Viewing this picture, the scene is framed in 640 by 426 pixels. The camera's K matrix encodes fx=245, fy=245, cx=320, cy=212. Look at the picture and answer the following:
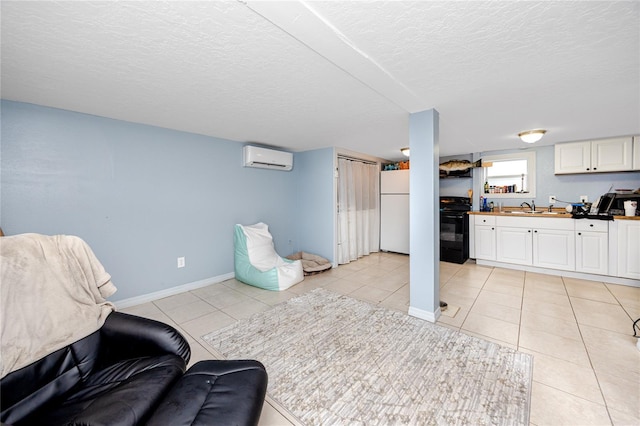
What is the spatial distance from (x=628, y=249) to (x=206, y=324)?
5281 millimetres

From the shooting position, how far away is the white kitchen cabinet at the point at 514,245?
3891 millimetres

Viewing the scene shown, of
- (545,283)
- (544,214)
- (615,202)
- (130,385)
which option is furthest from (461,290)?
(130,385)

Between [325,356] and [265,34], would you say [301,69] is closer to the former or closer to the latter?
[265,34]

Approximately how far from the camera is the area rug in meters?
1.44

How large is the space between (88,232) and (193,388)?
2.40 m

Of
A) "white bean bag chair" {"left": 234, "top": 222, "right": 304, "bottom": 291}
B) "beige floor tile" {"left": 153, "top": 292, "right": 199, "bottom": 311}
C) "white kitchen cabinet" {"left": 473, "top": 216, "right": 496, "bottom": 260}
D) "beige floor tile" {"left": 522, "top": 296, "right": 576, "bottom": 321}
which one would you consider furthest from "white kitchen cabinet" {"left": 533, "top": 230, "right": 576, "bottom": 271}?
"beige floor tile" {"left": 153, "top": 292, "right": 199, "bottom": 311}

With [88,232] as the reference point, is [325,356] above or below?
below

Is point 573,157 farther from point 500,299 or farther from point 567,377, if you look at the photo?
point 567,377

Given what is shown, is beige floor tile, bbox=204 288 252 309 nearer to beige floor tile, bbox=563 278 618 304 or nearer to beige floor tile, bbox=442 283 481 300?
beige floor tile, bbox=442 283 481 300

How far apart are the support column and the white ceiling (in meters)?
0.22

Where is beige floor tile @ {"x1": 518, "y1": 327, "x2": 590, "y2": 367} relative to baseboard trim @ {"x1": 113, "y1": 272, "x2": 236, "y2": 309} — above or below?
below

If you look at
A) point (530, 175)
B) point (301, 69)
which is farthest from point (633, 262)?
point (301, 69)

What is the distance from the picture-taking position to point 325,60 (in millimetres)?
1605

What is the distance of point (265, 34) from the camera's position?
1352mm
